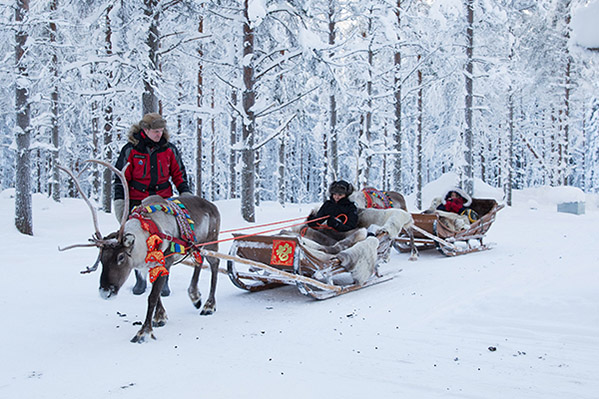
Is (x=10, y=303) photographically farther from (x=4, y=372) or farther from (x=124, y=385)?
(x=124, y=385)

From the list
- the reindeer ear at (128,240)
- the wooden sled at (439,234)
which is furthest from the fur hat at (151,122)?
the wooden sled at (439,234)

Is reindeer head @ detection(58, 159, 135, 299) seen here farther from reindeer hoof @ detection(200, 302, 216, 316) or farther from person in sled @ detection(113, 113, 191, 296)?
reindeer hoof @ detection(200, 302, 216, 316)

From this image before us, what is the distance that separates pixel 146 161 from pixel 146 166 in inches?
2.3

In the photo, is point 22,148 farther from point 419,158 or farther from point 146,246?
point 419,158

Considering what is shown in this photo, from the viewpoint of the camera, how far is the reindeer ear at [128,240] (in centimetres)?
427

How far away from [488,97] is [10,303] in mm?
25280

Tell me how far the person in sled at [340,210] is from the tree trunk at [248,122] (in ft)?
18.9

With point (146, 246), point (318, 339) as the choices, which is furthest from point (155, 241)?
point (318, 339)

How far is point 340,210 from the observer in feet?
25.1

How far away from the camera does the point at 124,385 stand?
3.43 m

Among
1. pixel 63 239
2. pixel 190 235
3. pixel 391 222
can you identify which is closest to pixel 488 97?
pixel 391 222

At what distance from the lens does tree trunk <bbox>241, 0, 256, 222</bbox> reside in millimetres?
13078

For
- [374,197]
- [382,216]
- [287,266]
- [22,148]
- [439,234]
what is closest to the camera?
[287,266]

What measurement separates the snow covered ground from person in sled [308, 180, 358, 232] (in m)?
1.09
